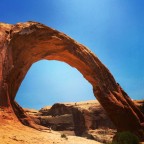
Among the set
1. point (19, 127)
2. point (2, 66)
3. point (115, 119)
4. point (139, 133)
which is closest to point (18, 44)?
point (2, 66)

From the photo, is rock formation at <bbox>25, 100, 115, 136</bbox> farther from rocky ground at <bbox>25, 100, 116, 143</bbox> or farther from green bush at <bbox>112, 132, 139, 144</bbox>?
green bush at <bbox>112, 132, 139, 144</bbox>

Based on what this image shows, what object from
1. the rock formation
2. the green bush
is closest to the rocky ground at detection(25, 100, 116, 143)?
the rock formation

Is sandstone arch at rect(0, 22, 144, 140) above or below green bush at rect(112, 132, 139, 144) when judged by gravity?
above

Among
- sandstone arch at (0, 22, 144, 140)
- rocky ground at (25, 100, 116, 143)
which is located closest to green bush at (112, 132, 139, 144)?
sandstone arch at (0, 22, 144, 140)

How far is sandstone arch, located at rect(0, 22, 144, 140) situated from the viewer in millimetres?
17203

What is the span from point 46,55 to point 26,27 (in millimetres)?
3429

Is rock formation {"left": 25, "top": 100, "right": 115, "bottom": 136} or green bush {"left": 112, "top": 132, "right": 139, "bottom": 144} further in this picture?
rock formation {"left": 25, "top": 100, "right": 115, "bottom": 136}

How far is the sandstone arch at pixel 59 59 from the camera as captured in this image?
56.4 feet

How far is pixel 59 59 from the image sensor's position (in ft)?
73.2

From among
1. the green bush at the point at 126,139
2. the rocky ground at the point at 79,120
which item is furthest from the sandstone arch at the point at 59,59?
the rocky ground at the point at 79,120

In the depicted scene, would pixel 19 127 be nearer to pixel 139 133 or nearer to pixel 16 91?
pixel 16 91

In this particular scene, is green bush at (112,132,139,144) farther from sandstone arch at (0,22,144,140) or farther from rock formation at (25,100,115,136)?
rock formation at (25,100,115,136)

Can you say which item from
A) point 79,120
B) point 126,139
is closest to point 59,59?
point 126,139

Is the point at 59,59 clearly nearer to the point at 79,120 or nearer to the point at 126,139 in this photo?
the point at 126,139
